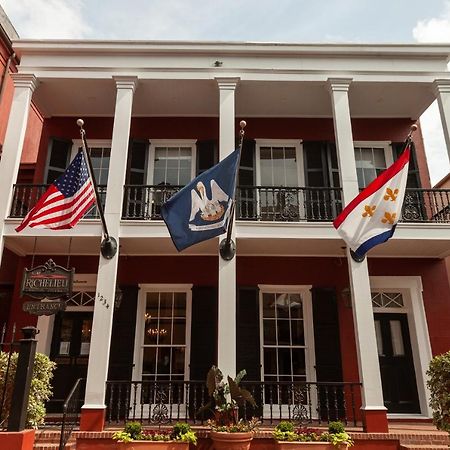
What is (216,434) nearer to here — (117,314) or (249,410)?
(249,410)

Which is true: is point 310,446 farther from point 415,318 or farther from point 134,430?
point 415,318

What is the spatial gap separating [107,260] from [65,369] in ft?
9.55

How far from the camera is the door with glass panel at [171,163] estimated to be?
9.86 metres

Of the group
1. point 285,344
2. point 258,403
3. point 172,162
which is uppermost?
point 172,162

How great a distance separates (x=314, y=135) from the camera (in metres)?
10.0

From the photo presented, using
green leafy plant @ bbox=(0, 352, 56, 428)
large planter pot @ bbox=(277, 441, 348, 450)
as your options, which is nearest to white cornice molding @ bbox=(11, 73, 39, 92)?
green leafy plant @ bbox=(0, 352, 56, 428)

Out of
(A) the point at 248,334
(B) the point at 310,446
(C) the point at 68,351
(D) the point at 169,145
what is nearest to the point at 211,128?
(D) the point at 169,145

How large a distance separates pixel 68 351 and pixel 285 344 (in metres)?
4.63

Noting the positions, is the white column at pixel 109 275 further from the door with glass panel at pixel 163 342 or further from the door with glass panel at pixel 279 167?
the door with glass panel at pixel 279 167

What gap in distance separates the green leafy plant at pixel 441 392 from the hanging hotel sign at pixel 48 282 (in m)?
6.02

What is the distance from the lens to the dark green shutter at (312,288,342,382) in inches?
328

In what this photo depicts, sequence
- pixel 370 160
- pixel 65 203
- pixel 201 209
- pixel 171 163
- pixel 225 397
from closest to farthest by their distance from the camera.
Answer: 1. pixel 201 209
2. pixel 65 203
3. pixel 225 397
4. pixel 171 163
5. pixel 370 160

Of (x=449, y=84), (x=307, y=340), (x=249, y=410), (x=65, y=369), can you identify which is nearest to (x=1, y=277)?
(x=65, y=369)

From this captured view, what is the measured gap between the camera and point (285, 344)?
884 centimetres
